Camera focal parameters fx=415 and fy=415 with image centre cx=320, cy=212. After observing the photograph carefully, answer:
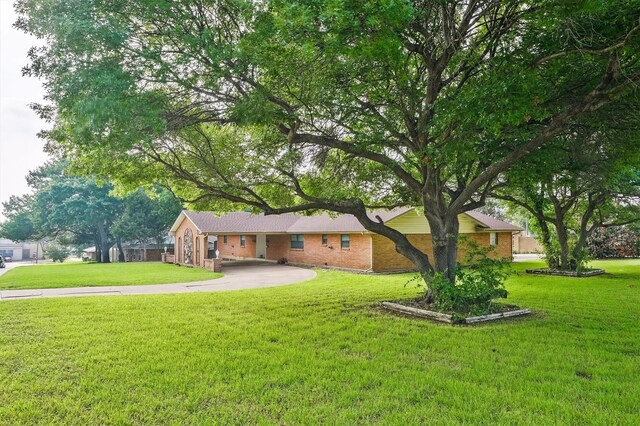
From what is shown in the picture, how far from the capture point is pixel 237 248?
34.1 metres

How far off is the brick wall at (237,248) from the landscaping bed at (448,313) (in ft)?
74.4

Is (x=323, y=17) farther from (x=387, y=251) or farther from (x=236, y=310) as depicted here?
(x=387, y=251)

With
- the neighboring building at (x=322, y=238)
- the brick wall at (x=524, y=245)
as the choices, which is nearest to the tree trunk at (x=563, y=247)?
the neighboring building at (x=322, y=238)

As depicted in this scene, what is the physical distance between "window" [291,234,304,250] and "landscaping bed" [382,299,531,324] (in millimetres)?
16518

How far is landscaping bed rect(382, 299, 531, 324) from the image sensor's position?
8.67 meters

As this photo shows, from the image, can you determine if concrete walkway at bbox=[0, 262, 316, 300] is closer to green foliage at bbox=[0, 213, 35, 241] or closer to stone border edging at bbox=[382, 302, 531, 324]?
stone border edging at bbox=[382, 302, 531, 324]

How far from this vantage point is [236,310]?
10.2 meters

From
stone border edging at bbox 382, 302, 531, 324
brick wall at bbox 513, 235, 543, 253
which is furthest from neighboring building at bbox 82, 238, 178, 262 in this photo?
brick wall at bbox 513, 235, 543, 253

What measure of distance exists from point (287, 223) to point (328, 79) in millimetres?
21623

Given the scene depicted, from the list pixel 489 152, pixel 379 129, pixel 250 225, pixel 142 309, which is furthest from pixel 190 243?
pixel 489 152

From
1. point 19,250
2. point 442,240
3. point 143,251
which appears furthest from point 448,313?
point 19,250

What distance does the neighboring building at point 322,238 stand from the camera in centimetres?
2169

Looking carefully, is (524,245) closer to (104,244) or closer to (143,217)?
(143,217)

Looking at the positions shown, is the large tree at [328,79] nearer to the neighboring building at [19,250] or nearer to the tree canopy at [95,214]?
the tree canopy at [95,214]
